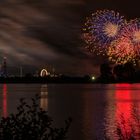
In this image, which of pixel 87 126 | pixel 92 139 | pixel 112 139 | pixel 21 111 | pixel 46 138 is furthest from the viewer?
pixel 87 126

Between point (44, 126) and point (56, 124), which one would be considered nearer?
point (44, 126)

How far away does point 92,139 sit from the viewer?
45.2m

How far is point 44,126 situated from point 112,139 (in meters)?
Answer: 23.8

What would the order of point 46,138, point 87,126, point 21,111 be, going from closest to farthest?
point 46,138 < point 21,111 < point 87,126

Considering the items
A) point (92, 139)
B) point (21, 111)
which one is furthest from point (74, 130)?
point (21, 111)

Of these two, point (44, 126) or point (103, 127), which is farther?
point (103, 127)

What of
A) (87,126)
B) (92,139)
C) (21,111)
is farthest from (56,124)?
(21,111)

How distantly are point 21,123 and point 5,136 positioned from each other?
0.76 meters

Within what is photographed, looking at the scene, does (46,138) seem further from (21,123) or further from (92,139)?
(92,139)

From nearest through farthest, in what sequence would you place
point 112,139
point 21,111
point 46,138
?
point 46,138
point 21,111
point 112,139

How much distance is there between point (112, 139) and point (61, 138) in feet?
78.7

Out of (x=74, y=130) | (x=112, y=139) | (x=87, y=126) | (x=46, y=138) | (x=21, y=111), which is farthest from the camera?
(x=87, y=126)

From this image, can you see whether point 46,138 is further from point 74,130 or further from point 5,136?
point 74,130

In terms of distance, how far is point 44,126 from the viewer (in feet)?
62.8
